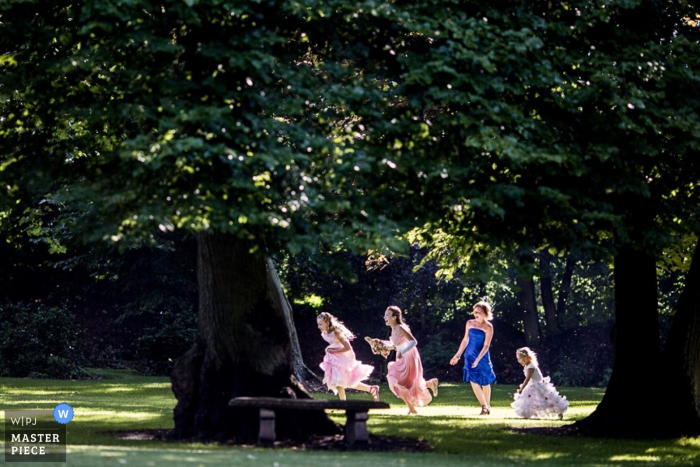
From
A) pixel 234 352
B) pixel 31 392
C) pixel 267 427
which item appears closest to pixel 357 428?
pixel 267 427

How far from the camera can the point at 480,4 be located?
1434 centimetres

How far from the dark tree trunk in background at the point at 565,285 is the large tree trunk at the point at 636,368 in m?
24.2

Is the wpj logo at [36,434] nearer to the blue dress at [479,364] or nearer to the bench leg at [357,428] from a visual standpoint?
the bench leg at [357,428]

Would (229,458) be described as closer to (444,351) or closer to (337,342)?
(337,342)

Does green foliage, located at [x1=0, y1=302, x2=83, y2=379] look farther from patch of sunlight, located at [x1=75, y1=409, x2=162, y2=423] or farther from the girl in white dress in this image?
the girl in white dress

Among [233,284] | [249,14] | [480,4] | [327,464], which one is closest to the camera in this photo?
[327,464]

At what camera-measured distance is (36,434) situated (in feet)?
48.4

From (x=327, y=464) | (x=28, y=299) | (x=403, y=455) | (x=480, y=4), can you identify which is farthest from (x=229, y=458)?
(x=28, y=299)

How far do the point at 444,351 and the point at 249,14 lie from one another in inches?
993

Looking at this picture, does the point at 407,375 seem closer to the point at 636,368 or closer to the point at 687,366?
the point at 636,368

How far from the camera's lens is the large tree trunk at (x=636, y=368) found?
17.4m

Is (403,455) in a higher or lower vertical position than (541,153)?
lower

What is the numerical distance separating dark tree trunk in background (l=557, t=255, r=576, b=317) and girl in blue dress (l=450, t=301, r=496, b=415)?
20843 mm

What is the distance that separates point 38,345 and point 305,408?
19.3m
